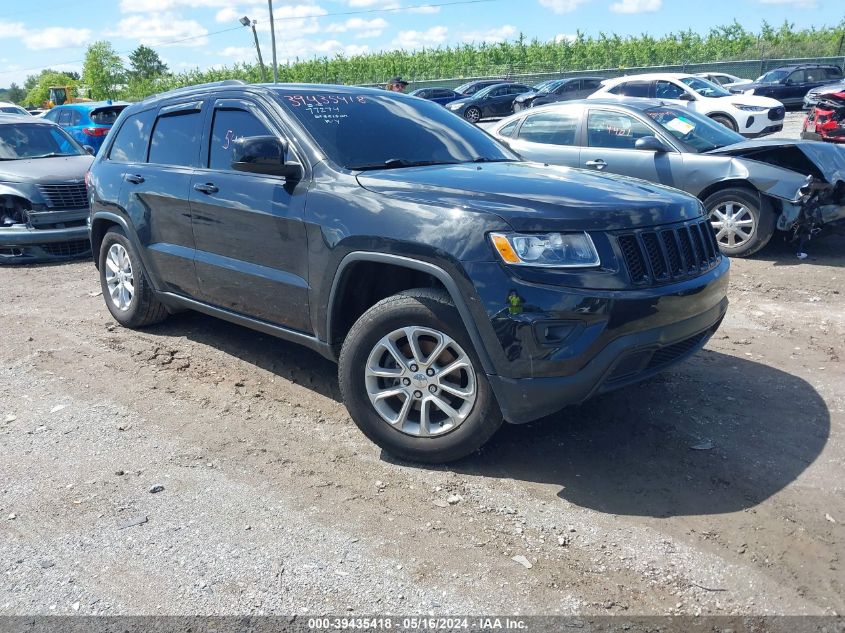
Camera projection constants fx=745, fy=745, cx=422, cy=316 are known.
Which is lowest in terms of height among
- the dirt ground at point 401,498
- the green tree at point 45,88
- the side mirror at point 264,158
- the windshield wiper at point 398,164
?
the dirt ground at point 401,498

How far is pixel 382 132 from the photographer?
450cm

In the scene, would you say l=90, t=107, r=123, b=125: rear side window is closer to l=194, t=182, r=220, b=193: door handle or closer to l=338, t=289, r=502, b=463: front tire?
l=194, t=182, r=220, b=193: door handle

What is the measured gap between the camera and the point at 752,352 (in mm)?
5242

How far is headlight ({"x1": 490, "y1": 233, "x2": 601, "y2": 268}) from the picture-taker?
3.24 metres

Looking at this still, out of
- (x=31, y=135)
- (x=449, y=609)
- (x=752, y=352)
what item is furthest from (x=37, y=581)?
(x=31, y=135)

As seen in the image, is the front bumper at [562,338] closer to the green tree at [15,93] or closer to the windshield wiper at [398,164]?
the windshield wiper at [398,164]

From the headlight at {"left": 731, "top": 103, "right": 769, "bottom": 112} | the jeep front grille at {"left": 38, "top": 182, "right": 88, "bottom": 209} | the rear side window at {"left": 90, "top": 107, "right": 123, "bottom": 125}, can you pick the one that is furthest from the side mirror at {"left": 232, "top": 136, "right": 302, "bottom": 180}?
the headlight at {"left": 731, "top": 103, "right": 769, "bottom": 112}

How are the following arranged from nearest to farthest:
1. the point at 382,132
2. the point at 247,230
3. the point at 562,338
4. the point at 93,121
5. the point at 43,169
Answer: the point at 562,338
the point at 247,230
the point at 382,132
the point at 43,169
the point at 93,121

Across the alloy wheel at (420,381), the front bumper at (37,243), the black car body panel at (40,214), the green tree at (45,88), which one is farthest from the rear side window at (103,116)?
the green tree at (45,88)

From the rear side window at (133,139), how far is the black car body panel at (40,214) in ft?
11.6

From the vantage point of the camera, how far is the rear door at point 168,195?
4930 mm

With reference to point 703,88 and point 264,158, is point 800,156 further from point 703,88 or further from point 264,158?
point 703,88

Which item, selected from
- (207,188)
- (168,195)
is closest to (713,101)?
(168,195)

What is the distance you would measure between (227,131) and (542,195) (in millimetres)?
2241
